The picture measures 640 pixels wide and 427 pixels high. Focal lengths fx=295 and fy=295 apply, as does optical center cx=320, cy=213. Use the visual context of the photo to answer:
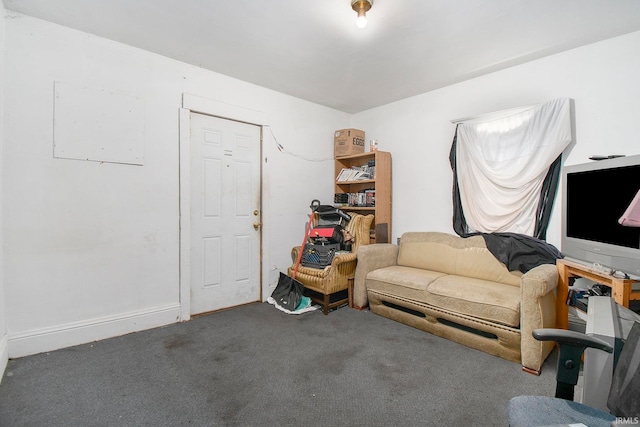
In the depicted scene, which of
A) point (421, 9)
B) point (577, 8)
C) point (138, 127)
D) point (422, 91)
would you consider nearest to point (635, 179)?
point (577, 8)

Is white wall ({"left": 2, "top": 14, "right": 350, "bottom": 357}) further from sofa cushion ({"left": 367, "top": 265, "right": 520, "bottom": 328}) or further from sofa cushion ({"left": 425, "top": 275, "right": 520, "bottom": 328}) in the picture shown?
sofa cushion ({"left": 425, "top": 275, "right": 520, "bottom": 328})

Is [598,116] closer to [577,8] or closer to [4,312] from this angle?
[577,8]

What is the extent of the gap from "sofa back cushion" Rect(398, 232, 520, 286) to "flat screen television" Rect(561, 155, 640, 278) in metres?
0.55

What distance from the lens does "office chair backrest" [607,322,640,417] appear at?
83 cm

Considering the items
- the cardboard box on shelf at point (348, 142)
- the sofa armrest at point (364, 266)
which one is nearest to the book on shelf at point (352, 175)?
the cardboard box on shelf at point (348, 142)

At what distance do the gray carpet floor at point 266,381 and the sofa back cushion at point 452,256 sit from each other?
29.7 inches

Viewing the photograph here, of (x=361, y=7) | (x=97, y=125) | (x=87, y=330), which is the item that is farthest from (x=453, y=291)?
(x=97, y=125)

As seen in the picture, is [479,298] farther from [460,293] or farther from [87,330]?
[87,330]

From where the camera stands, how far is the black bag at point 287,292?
3.18m

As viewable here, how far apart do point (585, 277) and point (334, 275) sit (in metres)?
2.01

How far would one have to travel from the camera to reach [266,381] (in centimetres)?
190

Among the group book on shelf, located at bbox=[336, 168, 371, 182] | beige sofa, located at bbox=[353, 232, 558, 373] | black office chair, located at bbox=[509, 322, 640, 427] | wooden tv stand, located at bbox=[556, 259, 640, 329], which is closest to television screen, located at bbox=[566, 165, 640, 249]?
wooden tv stand, located at bbox=[556, 259, 640, 329]

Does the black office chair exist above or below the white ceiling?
below

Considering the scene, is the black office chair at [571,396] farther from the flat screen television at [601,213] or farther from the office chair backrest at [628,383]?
the flat screen television at [601,213]
